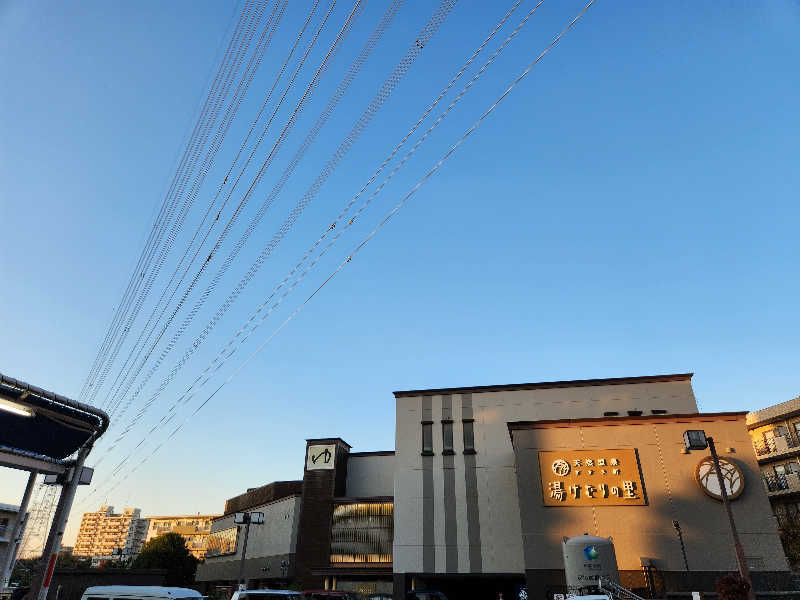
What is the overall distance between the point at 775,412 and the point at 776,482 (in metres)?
6.76

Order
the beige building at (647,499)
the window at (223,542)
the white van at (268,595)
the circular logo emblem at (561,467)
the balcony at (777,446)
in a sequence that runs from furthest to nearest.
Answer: the window at (223,542), the balcony at (777,446), the circular logo emblem at (561,467), the beige building at (647,499), the white van at (268,595)

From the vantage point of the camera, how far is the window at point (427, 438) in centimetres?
3806

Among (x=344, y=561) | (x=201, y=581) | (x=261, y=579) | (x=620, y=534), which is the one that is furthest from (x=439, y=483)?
(x=201, y=581)

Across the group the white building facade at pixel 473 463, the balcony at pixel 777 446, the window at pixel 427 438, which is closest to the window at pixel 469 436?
the white building facade at pixel 473 463

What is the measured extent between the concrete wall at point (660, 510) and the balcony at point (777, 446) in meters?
26.4

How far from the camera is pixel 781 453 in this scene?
4744cm

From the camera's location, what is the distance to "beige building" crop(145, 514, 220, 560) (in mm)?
140000

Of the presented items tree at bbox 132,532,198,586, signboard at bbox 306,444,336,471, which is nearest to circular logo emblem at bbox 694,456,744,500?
signboard at bbox 306,444,336,471

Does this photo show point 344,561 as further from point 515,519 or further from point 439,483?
point 515,519

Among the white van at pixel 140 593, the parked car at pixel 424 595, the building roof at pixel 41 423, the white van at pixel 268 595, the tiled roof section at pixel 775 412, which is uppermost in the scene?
the tiled roof section at pixel 775 412

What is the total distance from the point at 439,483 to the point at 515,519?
234 inches

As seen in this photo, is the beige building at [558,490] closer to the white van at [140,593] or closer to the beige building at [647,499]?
the beige building at [647,499]

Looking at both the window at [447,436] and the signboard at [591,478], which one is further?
the window at [447,436]

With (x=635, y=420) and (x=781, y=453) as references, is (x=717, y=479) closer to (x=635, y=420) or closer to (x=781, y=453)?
(x=635, y=420)
